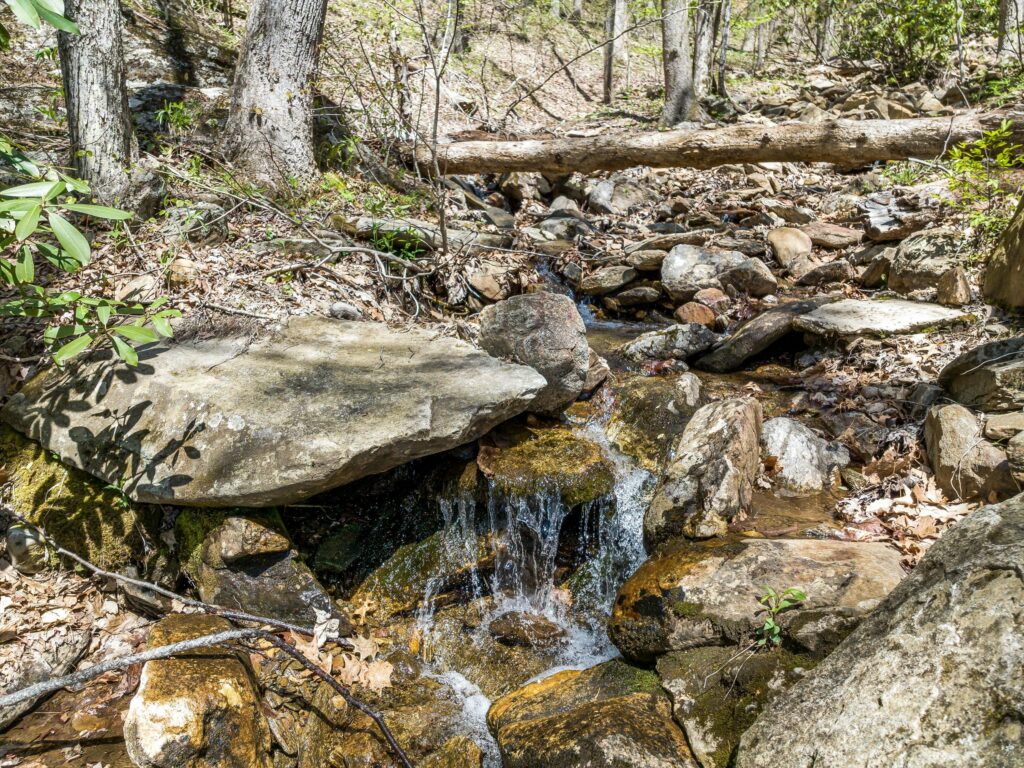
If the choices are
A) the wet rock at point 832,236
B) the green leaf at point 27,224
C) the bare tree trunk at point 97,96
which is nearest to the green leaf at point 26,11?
the green leaf at point 27,224

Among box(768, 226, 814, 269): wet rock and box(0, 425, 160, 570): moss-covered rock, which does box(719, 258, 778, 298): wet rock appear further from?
box(0, 425, 160, 570): moss-covered rock

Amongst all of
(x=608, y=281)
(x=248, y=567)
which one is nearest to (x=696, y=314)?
(x=608, y=281)

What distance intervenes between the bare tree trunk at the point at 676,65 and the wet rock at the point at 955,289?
8713mm

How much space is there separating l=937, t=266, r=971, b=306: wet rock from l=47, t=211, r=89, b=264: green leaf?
627cm

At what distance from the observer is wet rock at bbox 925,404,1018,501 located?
323 cm

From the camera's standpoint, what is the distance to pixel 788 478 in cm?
411

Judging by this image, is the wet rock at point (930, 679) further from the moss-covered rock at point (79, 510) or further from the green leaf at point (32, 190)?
the moss-covered rock at point (79, 510)

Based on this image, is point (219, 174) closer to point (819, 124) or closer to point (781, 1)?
point (819, 124)

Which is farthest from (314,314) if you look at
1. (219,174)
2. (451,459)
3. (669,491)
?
(669,491)

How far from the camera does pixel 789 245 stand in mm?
7406

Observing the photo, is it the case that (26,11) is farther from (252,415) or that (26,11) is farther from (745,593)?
(745,593)

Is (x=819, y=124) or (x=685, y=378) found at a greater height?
(x=819, y=124)

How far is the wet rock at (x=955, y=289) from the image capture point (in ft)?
Result: 17.0

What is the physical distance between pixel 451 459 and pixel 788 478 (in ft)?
7.67
